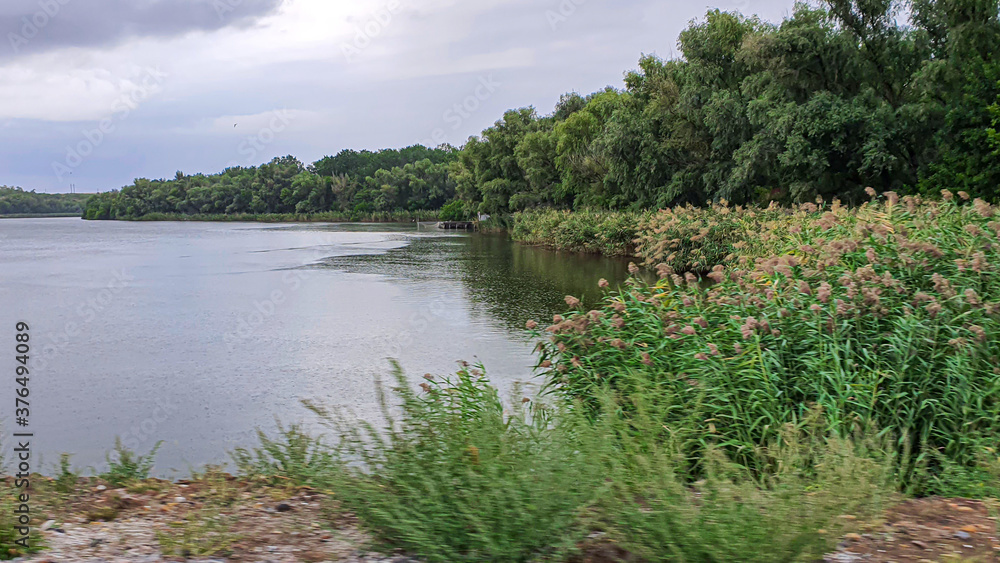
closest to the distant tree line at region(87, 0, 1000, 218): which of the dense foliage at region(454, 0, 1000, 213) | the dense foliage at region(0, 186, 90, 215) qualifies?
the dense foliage at region(454, 0, 1000, 213)

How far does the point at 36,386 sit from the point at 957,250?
10.6 m

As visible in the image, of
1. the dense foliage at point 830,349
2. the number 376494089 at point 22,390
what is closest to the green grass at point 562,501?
the dense foliage at point 830,349

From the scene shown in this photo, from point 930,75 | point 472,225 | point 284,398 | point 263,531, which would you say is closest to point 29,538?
point 263,531

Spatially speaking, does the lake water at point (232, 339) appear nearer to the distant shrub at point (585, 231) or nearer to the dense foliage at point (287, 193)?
the distant shrub at point (585, 231)

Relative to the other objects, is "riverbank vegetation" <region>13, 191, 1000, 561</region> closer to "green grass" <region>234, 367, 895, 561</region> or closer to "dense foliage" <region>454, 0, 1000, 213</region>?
"green grass" <region>234, 367, 895, 561</region>

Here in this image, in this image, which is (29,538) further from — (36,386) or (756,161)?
(756,161)

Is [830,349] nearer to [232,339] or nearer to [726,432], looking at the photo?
[726,432]

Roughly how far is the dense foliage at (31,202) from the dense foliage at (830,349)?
464ft

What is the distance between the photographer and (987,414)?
5.32 metres

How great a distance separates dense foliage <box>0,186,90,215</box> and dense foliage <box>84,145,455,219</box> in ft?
30.0

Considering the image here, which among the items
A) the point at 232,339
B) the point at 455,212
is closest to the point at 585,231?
the point at 232,339

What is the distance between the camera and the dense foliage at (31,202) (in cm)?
12619

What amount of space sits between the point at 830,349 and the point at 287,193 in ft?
370

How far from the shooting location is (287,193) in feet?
370
